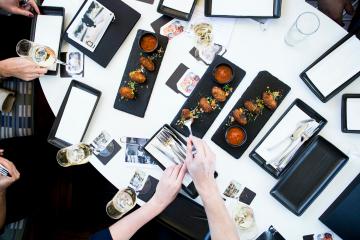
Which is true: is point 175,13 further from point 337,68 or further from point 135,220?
point 135,220

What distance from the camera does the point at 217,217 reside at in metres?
1.75

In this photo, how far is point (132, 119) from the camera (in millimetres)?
2023

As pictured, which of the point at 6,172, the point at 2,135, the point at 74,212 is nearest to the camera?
the point at 6,172

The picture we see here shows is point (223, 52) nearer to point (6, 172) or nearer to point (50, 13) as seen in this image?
point (50, 13)

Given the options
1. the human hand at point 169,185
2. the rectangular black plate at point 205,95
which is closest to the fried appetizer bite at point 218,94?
the rectangular black plate at point 205,95

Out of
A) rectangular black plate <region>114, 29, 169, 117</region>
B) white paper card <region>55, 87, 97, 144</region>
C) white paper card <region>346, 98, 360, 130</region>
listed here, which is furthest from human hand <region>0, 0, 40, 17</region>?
white paper card <region>346, 98, 360, 130</region>

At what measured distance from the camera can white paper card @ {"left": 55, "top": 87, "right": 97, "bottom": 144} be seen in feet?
6.63

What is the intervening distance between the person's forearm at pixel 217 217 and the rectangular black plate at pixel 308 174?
31 cm

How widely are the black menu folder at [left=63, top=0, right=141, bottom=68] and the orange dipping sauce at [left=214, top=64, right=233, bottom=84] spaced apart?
512mm

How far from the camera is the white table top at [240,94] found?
6.35 ft

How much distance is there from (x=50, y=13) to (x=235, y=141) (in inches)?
47.3

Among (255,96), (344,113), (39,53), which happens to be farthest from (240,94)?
(39,53)

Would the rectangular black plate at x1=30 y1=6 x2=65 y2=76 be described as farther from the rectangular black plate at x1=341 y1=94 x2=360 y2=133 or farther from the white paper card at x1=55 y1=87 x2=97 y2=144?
the rectangular black plate at x1=341 y1=94 x2=360 y2=133

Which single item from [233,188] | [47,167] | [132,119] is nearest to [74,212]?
[47,167]
